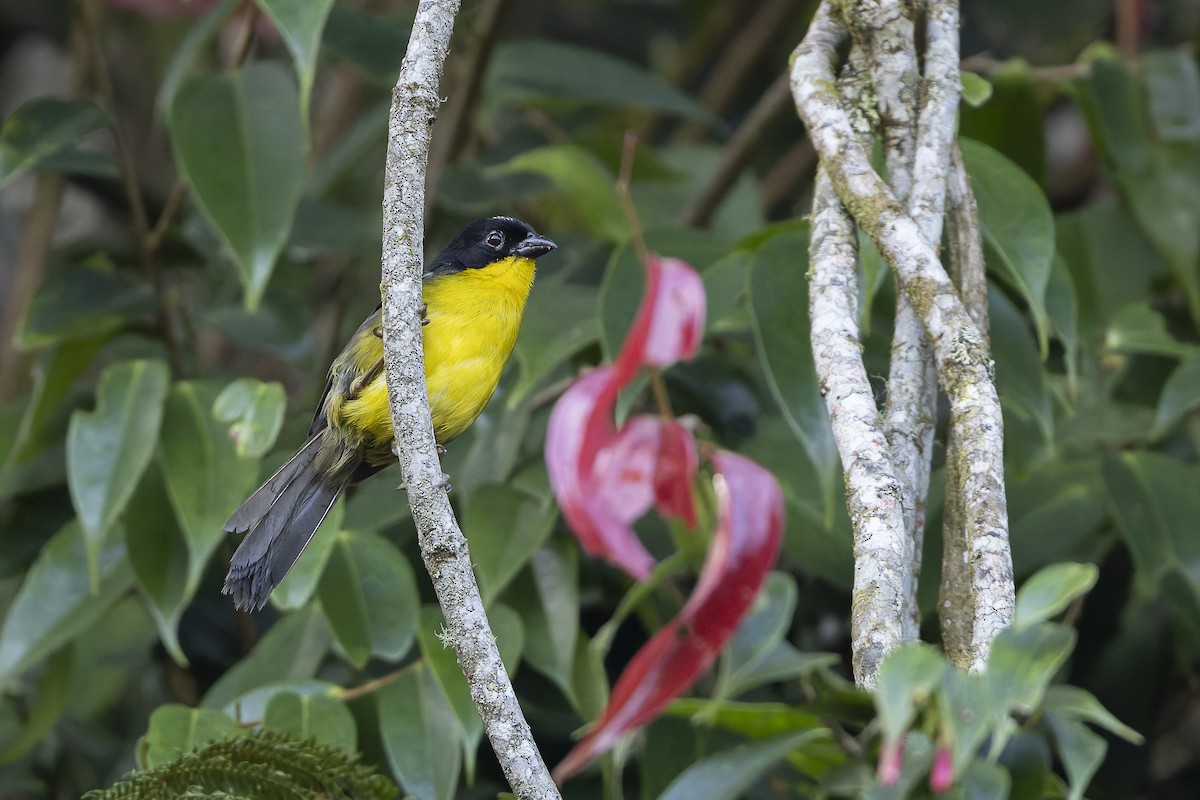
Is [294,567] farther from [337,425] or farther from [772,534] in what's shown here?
[772,534]

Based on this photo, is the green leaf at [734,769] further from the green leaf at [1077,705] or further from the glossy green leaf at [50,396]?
the glossy green leaf at [50,396]

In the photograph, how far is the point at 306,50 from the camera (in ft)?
8.16

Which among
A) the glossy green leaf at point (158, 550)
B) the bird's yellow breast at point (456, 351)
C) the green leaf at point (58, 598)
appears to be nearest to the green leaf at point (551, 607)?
the bird's yellow breast at point (456, 351)

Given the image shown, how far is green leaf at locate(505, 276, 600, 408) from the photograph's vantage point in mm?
2721

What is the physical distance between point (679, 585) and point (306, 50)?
148 cm

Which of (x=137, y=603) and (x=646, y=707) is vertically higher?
(x=646, y=707)

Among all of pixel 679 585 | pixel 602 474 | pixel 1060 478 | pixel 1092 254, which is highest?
pixel 602 474

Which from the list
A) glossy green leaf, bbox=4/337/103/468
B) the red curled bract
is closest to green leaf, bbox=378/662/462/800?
glossy green leaf, bbox=4/337/103/468

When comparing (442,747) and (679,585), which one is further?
(679,585)

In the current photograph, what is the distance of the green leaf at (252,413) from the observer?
268 cm

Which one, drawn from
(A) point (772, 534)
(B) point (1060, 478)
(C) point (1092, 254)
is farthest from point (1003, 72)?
(A) point (772, 534)

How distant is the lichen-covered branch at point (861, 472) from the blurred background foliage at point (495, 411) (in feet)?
1.25

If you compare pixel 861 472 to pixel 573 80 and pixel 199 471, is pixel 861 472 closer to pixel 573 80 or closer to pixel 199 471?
pixel 199 471

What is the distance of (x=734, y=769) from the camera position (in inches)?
46.9
